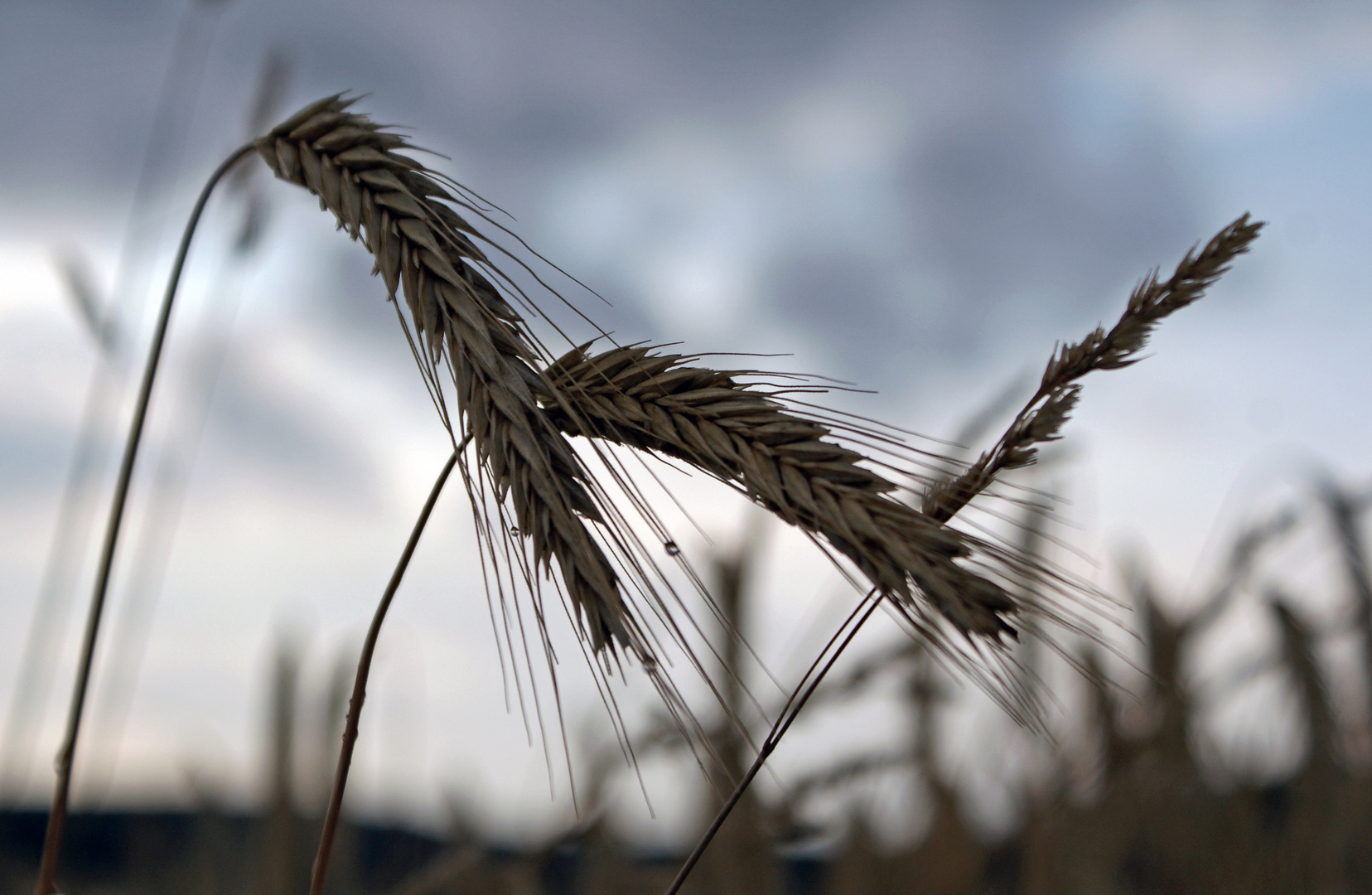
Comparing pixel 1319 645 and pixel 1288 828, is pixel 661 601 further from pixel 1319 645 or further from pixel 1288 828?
pixel 1288 828

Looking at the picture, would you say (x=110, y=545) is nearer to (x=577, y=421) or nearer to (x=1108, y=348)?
(x=577, y=421)

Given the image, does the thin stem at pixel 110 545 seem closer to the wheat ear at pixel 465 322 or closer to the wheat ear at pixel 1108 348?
the wheat ear at pixel 465 322

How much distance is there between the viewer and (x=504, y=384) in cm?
74

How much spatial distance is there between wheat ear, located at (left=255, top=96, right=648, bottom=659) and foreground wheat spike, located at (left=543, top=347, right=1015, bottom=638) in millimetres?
42

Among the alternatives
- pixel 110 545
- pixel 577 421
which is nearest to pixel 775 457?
pixel 577 421

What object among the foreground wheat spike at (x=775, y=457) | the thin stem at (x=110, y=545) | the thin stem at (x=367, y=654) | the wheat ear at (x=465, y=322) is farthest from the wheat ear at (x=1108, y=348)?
the thin stem at (x=110, y=545)

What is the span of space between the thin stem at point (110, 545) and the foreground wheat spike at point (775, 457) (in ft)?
1.59

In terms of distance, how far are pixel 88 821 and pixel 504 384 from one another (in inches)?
117

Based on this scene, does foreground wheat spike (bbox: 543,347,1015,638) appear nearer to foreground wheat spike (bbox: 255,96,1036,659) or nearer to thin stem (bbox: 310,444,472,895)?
foreground wheat spike (bbox: 255,96,1036,659)

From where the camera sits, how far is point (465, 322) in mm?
782

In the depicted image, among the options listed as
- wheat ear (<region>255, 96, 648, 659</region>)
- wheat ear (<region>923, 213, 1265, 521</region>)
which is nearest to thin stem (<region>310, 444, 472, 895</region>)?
wheat ear (<region>255, 96, 648, 659</region>)

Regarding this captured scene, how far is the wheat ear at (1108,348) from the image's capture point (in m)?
0.68

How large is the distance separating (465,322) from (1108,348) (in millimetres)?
520

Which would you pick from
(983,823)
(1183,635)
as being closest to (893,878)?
(983,823)
